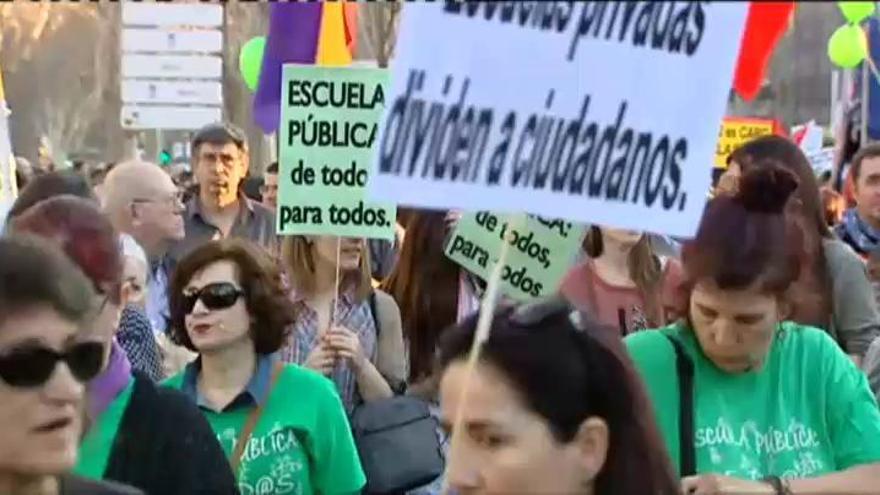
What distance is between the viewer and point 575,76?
334cm

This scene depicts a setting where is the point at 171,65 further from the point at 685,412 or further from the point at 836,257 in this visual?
the point at 685,412

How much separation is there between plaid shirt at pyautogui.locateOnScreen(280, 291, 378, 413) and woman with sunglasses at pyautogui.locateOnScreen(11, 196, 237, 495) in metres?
2.31

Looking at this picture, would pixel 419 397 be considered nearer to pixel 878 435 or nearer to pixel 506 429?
pixel 878 435

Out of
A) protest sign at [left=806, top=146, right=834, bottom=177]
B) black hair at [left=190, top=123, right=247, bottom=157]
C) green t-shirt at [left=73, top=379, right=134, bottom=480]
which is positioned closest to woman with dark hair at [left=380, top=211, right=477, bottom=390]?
green t-shirt at [left=73, top=379, right=134, bottom=480]

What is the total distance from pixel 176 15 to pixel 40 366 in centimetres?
1237

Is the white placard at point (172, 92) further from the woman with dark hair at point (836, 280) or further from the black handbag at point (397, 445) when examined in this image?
the black handbag at point (397, 445)

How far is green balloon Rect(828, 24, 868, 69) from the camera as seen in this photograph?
57.2 ft

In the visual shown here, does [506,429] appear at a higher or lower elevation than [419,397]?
higher

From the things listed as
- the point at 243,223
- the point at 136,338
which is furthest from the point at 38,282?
the point at 243,223

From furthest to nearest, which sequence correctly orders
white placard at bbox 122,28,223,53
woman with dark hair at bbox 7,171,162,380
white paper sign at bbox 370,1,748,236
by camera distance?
white placard at bbox 122,28,223,53, woman with dark hair at bbox 7,171,162,380, white paper sign at bbox 370,1,748,236

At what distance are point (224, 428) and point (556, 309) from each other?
2.02m

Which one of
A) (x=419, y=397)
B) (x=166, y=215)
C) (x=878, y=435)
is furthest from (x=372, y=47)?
(x=878, y=435)

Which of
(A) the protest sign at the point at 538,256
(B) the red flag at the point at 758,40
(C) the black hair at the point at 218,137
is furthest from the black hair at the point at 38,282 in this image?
(C) the black hair at the point at 218,137

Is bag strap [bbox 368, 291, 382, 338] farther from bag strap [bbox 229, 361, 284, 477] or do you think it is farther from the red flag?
the red flag
